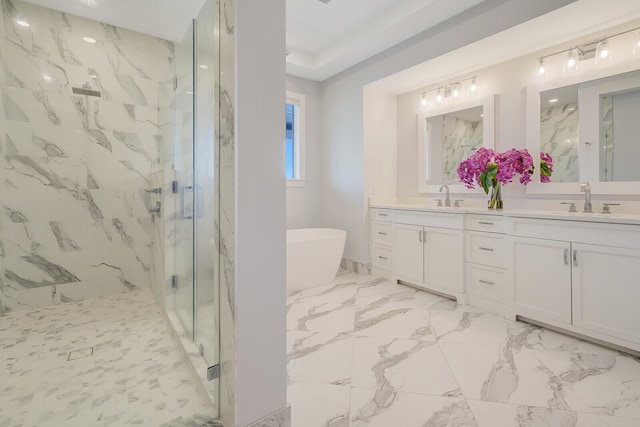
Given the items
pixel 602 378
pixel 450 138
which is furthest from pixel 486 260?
pixel 450 138

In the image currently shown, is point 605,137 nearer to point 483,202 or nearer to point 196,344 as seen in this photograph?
point 483,202

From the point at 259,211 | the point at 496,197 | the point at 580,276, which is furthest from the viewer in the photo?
the point at 496,197

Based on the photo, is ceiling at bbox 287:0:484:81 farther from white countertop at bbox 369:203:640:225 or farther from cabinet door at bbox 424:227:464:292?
cabinet door at bbox 424:227:464:292

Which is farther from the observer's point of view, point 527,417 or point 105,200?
point 105,200

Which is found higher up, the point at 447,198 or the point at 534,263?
the point at 447,198

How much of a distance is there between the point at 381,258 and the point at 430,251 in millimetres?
665

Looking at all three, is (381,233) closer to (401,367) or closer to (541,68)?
(401,367)

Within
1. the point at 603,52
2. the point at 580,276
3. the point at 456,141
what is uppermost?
the point at 603,52

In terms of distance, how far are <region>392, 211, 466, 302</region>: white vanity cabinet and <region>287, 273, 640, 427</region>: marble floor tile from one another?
37cm

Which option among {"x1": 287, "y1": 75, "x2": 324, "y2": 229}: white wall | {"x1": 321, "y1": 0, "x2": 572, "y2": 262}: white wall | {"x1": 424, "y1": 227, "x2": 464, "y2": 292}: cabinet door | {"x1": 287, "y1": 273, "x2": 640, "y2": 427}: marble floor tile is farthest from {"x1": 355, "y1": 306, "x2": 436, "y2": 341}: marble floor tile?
{"x1": 287, "y1": 75, "x2": 324, "y2": 229}: white wall

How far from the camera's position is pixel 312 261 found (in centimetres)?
315

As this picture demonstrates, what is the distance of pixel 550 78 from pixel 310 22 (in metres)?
2.18

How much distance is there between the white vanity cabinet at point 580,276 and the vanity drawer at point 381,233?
4.21 feet

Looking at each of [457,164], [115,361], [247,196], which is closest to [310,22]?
[457,164]
